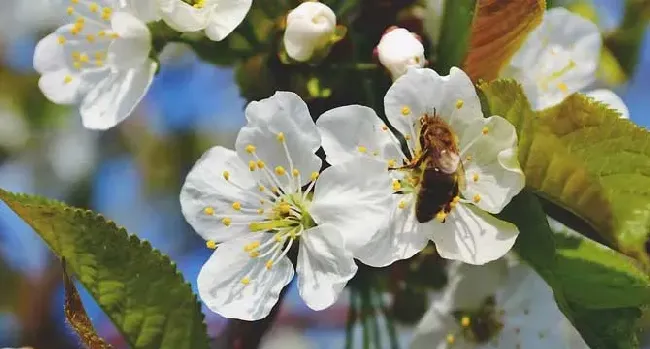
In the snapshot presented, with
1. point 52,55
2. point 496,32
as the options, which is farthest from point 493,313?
point 52,55

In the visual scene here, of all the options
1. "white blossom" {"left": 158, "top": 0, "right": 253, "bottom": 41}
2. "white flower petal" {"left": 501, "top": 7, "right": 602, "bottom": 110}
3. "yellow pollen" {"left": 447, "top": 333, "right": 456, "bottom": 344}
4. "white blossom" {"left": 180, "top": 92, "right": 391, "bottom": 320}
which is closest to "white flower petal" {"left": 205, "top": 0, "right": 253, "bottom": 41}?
"white blossom" {"left": 158, "top": 0, "right": 253, "bottom": 41}

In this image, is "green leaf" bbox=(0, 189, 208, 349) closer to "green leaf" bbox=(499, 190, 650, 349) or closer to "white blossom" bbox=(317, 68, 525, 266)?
"white blossom" bbox=(317, 68, 525, 266)

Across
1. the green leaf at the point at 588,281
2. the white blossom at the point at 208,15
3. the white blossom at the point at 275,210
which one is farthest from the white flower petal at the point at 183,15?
the green leaf at the point at 588,281

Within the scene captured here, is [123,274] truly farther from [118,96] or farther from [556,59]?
[556,59]

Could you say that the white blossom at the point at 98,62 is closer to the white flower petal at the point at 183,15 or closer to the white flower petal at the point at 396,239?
the white flower petal at the point at 183,15

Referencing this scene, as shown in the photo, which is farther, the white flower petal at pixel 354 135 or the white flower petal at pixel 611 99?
the white flower petal at pixel 611 99

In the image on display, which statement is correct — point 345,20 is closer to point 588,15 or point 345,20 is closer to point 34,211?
point 34,211
